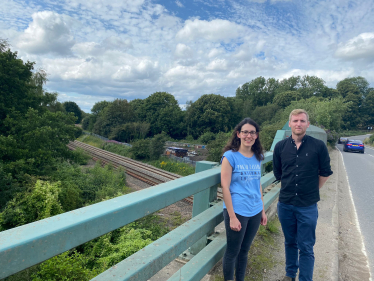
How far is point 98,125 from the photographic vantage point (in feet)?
168

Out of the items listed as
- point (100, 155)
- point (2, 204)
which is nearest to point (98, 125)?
point (100, 155)

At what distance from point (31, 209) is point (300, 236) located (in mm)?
9166

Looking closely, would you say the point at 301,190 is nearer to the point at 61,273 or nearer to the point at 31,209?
the point at 61,273

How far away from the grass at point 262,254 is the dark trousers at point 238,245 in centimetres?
18

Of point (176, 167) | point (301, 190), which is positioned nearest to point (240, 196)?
point (301, 190)

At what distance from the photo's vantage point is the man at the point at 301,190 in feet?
8.53

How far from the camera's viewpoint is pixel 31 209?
885 centimetres

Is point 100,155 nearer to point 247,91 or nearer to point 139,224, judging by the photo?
point 139,224

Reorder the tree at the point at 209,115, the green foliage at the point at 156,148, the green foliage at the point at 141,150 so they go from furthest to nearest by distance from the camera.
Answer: the tree at the point at 209,115
the green foliage at the point at 141,150
the green foliage at the point at 156,148

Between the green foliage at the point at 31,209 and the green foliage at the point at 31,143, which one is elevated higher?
the green foliage at the point at 31,143

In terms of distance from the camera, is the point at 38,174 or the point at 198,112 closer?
the point at 38,174

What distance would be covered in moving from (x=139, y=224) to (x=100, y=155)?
956 inches

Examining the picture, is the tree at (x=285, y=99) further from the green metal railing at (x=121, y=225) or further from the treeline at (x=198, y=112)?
the green metal railing at (x=121, y=225)

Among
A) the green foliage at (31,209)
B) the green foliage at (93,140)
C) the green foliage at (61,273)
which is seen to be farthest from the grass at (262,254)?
the green foliage at (93,140)
